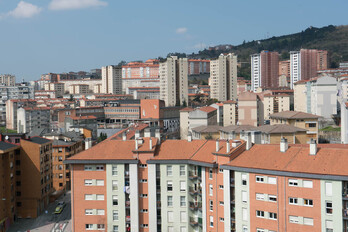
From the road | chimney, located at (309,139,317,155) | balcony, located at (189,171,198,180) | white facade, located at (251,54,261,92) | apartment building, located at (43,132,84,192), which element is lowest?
the road

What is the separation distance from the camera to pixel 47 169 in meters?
47.3

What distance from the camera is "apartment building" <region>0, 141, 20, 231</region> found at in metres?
39.2

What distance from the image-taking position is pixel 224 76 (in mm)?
125125

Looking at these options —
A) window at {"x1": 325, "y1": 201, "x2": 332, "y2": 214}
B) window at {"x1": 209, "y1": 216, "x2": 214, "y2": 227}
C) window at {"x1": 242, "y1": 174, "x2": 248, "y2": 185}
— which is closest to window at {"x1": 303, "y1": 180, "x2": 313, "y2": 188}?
window at {"x1": 325, "y1": 201, "x2": 332, "y2": 214}

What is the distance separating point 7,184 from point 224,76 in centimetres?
9065

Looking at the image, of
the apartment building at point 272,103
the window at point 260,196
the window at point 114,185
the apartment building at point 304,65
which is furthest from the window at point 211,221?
the apartment building at point 304,65

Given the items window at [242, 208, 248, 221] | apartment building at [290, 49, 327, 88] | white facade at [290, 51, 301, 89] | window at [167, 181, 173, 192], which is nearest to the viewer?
window at [242, 208, 248, 221]

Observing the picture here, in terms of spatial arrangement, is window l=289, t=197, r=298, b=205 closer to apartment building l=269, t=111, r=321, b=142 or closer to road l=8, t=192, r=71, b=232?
road l=8, t=192, r=71, b=232

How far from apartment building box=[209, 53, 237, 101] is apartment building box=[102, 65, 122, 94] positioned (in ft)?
173

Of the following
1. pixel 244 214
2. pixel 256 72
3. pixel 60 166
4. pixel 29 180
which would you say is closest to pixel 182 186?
pixel 244 214

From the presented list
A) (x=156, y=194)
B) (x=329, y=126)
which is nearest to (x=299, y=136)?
(x=329, y=126)

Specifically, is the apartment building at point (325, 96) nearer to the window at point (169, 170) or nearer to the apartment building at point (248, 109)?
the apartment building at point (248, 109)

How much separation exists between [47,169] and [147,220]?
20516mm

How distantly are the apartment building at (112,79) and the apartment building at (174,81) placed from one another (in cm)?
4755
